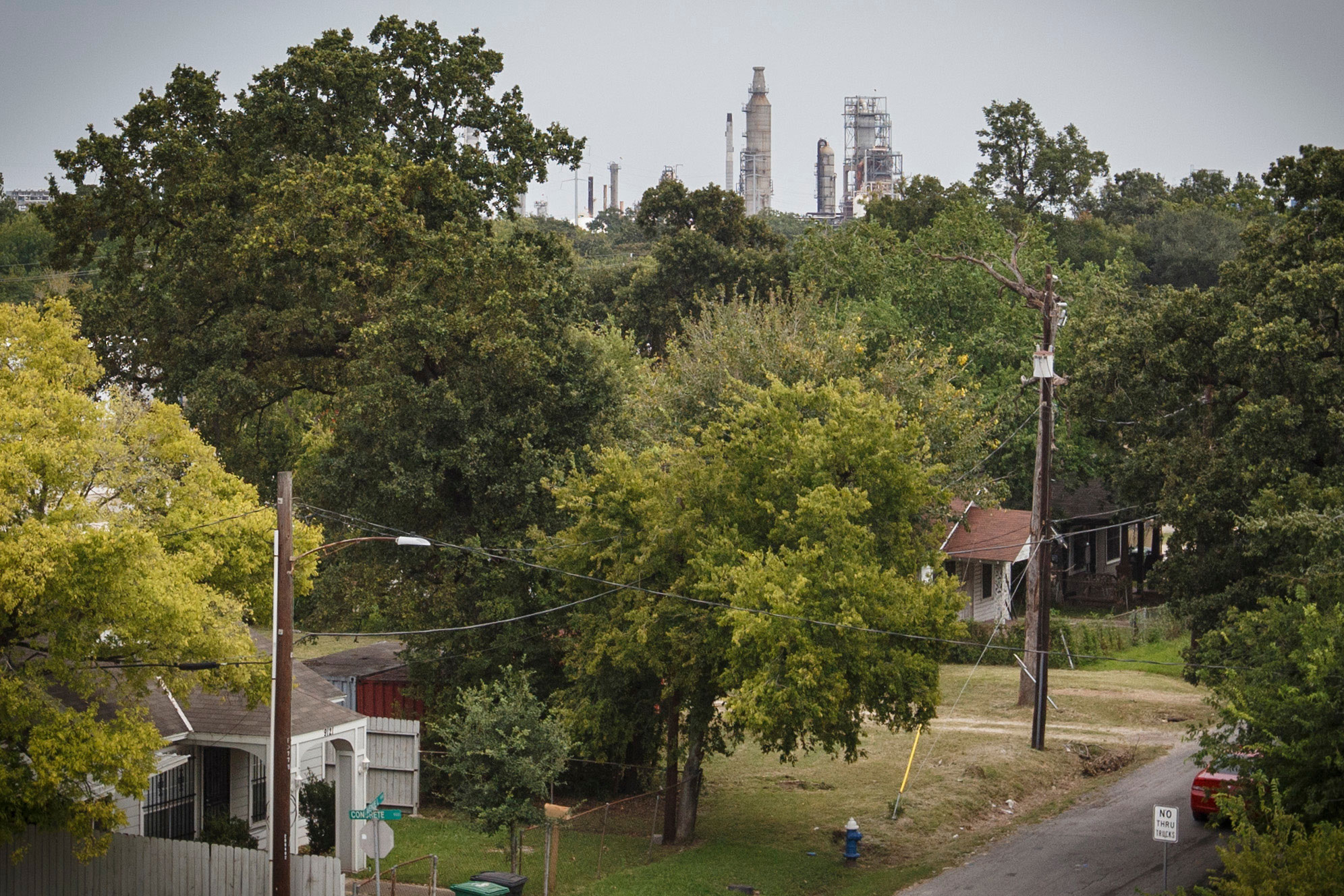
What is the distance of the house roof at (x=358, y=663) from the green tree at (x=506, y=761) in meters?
9.64

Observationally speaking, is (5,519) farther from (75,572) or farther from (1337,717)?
(1337,717)

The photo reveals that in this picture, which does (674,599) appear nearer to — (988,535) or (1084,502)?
(988,535)

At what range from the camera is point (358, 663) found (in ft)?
111

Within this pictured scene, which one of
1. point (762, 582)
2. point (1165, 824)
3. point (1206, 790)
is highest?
point (762, 582)

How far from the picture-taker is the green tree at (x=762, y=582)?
21828mm

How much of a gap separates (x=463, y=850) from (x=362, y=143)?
17.3m

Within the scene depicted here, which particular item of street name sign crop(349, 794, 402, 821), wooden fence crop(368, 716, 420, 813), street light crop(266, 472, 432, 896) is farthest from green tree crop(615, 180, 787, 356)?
street name sign crop(349, 794, 402, 821)

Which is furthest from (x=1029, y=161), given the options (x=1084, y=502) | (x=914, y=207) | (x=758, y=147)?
(x=758, y=147)

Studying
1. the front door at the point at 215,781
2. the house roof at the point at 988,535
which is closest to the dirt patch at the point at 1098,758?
the house roof at the point at 988,535

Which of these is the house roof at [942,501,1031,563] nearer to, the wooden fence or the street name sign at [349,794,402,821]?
the wooden fence

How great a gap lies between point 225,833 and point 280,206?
1423 centimetres

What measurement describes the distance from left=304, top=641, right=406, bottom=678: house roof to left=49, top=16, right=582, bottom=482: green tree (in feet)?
19.5

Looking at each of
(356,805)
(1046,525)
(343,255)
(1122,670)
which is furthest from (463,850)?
(1122,670)

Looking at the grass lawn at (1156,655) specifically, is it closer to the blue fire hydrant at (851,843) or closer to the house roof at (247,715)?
the blue fire hydrant at (851,843)
